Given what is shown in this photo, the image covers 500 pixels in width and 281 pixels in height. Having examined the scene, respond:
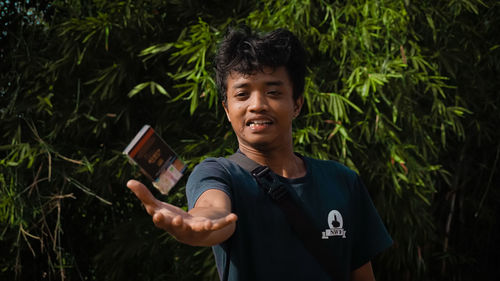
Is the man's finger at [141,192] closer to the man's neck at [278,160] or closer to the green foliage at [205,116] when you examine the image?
the man's neck at [278,160]

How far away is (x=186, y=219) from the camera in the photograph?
0.90 metres

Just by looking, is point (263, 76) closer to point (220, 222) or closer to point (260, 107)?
point (260, 107)

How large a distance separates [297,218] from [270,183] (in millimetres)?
93

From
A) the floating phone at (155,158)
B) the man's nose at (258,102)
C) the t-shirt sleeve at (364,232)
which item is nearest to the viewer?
the man's nose at (258,102)

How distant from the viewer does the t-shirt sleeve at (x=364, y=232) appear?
1.35 metres

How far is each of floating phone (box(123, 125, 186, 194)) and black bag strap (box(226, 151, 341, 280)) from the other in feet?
2.46

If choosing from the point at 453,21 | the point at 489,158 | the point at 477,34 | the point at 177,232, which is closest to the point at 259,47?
the point at 177,232

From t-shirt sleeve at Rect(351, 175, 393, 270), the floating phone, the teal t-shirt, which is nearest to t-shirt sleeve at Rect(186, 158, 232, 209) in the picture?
the teal t-shirt

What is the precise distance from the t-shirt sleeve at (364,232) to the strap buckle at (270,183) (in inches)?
9.5

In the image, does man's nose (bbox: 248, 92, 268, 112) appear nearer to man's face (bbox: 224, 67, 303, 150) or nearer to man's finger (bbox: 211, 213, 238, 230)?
man's face (bbox: 224, 67, 303, 150)

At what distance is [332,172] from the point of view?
134 centimetres

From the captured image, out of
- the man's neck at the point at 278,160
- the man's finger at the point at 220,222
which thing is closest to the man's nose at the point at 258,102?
the man's neck at the point at 278,160

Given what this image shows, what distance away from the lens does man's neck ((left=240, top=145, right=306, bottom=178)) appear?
4.24 ft

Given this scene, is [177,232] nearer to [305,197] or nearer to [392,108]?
[305,197]
